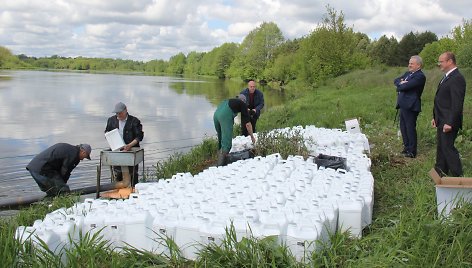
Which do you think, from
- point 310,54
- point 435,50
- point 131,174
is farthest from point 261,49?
point 131,174

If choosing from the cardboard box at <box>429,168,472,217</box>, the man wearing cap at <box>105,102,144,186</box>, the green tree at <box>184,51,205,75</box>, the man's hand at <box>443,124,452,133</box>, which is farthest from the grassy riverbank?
the green tree at <box>184,51,205,75</box>

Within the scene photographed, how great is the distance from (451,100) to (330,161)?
5.68ft

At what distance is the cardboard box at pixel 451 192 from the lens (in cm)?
417

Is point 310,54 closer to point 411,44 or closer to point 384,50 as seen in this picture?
point 411,44

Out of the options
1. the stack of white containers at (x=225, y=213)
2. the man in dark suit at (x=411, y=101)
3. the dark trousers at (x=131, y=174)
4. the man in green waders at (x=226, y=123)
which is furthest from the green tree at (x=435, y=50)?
the stack of white containers at (x=225, y=213)

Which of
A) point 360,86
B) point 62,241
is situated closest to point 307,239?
point 62,241

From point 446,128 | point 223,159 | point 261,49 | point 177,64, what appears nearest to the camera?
point 446,128

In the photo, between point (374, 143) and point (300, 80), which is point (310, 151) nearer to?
point (374, 143)

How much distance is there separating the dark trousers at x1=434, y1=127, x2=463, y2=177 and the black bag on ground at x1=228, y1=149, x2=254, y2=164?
3.07m

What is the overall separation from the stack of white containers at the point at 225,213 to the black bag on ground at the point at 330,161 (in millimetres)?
Result: 643

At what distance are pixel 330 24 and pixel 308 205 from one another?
28.9 metres

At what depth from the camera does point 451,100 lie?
5.79 meters

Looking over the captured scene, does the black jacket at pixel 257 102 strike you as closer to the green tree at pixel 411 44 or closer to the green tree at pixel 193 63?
the green tree at pixel 411 44

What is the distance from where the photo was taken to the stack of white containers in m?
3.85
